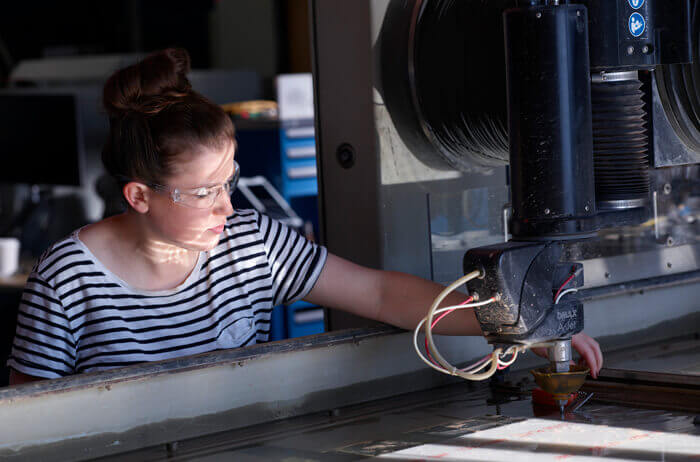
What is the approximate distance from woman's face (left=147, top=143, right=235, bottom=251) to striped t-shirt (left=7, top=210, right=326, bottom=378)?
0.36 feet

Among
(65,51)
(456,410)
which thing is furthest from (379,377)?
(65,51)

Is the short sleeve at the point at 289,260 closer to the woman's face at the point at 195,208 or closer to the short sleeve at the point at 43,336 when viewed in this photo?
the woman's face at the point at 195,208

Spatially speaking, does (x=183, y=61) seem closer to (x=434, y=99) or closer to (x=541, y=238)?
(x=434, y=99)

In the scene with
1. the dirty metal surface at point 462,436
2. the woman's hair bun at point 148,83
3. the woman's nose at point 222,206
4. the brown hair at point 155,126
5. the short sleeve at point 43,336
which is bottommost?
the dirty metal surface at point 462,436

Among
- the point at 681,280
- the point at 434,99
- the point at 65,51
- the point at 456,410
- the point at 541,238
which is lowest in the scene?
the point at 456,410

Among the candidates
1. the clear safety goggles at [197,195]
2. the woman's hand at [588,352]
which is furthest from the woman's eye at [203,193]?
the woman's hand at [588,352]

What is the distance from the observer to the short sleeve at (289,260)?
4.88 ft

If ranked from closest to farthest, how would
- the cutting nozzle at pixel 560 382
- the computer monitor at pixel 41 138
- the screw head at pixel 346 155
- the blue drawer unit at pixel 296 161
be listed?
the cutting nozzle at pixel 560 382 → the screw head at pixel 346 155 → the computer monitor at pixel 41 138 → the blue drawer unit at pixel 296 161

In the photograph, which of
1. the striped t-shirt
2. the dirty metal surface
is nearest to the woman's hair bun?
the striped t-shirt

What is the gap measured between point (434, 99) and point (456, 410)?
46cm

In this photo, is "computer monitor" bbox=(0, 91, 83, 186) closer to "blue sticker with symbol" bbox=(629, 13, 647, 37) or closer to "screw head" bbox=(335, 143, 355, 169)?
"screw head" bbox=(335, 143, 355, 169)

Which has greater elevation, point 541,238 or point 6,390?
point 541,238

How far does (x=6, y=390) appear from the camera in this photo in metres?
1.02

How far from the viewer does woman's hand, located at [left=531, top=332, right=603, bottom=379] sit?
1237 mm
